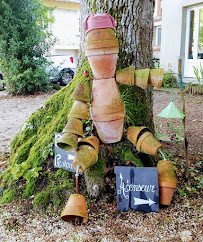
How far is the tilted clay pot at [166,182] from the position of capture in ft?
6.44

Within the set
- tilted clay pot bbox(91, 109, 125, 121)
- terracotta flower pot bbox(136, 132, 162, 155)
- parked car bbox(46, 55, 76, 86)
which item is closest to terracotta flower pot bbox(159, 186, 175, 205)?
terracotta flower pot bbox(136, 132, 162, 155)

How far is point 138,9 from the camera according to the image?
2.48 meters

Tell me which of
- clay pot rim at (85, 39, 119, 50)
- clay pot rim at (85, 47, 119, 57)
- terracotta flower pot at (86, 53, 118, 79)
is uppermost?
clay pot rim at (85, 39, 119, 50)

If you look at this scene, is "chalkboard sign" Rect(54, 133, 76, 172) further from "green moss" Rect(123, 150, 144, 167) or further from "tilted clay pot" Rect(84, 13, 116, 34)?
"tilted clay pot" Rect(84, 13, 116, 34)

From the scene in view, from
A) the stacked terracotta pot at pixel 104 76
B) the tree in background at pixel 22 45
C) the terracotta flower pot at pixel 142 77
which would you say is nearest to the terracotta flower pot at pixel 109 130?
the stacked terracotta pot at pixel 104 76

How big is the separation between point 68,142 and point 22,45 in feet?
25.0

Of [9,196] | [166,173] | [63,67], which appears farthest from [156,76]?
[63,67]

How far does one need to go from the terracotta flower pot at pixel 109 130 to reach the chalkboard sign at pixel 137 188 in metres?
0.25

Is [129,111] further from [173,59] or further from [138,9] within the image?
[173,59]

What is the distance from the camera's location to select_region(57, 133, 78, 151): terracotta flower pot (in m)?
1.82

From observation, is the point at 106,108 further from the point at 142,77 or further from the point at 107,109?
the point at 142,77

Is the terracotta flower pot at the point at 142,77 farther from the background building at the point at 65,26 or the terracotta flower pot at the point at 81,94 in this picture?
the background building at the point at 65,26

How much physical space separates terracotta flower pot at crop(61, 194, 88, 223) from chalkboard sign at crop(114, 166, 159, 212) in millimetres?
349

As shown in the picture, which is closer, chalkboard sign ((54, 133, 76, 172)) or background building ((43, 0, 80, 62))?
chalkboard sign ((54, 133, 76, 172))
